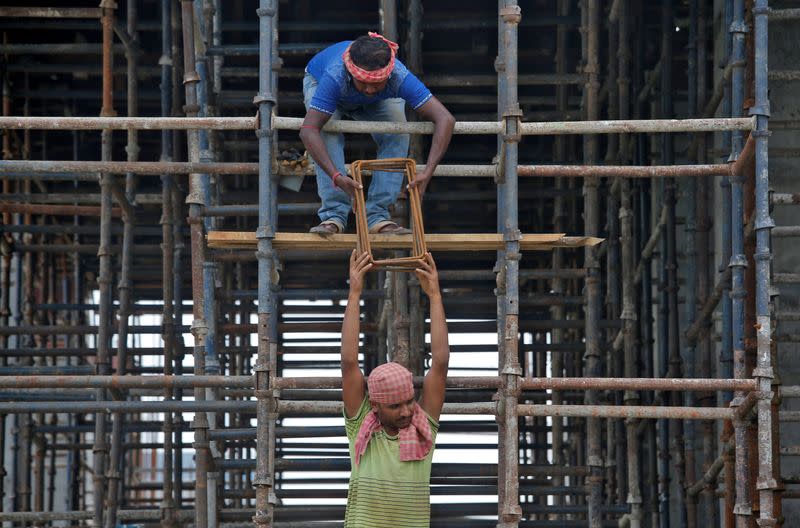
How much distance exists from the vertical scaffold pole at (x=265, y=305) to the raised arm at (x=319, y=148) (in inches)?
11.0

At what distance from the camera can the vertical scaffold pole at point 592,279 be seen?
12797 mm

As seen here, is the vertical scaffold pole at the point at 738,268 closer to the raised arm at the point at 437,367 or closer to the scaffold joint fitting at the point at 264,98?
the raised arm at the point at 437,367

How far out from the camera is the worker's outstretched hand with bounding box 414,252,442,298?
9.25 m

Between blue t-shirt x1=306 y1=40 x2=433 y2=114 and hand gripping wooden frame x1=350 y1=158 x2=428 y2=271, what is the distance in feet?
1.30

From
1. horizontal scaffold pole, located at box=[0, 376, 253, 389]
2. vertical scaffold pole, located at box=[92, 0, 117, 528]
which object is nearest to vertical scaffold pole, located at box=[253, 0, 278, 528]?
horizontal scaffold pole, located at box=[0, 376, 253, 389]

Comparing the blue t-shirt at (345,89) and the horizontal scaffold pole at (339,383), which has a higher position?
the blue t-shirt at (345,89)

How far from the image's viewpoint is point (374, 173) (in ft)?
34.7

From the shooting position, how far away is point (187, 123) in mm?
10359

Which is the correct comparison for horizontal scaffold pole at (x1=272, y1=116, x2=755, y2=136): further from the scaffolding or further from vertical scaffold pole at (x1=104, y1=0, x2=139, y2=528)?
vertical scaffold pole at (x1=104, y1=0, x2=139, y2=528)

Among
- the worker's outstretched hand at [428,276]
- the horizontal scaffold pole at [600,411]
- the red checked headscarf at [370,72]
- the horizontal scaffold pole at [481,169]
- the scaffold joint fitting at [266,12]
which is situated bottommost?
the horizontal scaffold pole at [600,411]

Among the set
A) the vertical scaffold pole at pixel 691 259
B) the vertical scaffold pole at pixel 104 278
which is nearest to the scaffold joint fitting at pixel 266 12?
the vertical scaffold pole at pixel 104 278

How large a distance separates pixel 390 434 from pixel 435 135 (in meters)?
1.91

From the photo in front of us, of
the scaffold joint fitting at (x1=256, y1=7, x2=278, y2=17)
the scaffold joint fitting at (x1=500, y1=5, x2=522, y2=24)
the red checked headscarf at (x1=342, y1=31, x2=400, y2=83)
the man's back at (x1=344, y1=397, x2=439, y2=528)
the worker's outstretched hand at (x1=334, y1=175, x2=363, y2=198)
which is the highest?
the scaffold joint fitting at (x1=256, y1=7, x2=278, y2=17)

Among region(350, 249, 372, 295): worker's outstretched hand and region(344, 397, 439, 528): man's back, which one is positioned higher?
region(350, 249, 372, 295): worker's outstretched hand
